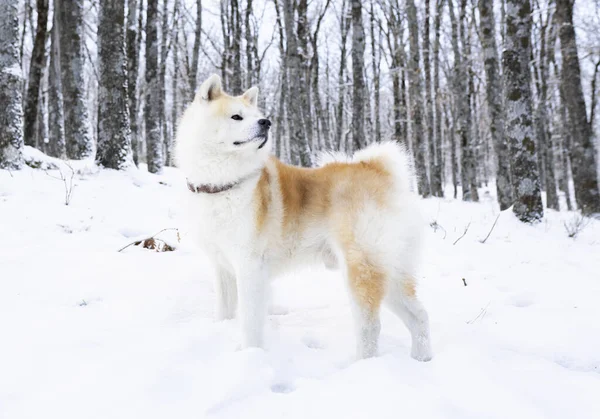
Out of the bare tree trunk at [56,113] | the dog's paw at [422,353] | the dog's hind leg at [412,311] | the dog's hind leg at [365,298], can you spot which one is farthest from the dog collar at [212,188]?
the bare tree trunk at [56,113]

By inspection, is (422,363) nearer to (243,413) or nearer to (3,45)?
(243,413)

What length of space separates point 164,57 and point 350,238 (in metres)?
17.0

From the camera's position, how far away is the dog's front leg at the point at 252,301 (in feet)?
7.84

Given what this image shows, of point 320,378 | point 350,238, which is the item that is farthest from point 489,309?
point 320,378

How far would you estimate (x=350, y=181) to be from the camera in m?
2.66

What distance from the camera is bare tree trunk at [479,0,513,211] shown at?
29.1 feet

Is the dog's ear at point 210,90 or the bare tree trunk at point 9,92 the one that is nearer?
the dog's ear at point 210,90

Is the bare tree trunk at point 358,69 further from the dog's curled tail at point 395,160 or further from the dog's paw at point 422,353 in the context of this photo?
the dog's paw at point 422,353

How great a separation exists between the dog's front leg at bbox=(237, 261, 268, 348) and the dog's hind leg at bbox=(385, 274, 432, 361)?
2.72ft

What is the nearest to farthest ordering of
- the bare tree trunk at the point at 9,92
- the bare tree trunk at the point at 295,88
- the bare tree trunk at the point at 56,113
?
the bare tree trunk at the point at 9,92 → the bare tree trunk at the point at 295,88 → the bare tree trunk at the point at 56,113

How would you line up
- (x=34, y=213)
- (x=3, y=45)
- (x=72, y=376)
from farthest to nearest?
1. (x=3, y=45)
2. (x=34, y=213)
3. (x=72, y=376)

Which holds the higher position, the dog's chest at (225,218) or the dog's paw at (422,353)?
the dog's chest at (225,218)

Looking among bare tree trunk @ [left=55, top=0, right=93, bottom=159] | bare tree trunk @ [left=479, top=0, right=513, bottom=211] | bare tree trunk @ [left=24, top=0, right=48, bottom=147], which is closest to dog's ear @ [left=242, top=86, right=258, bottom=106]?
bare tree trunk @ [left=55, top=0, right=93, bottom=159]

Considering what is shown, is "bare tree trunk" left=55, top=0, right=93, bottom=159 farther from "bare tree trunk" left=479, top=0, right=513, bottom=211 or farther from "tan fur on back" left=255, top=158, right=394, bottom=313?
"bare tree trunk" left=479, top=0, right=513, bottom=211
